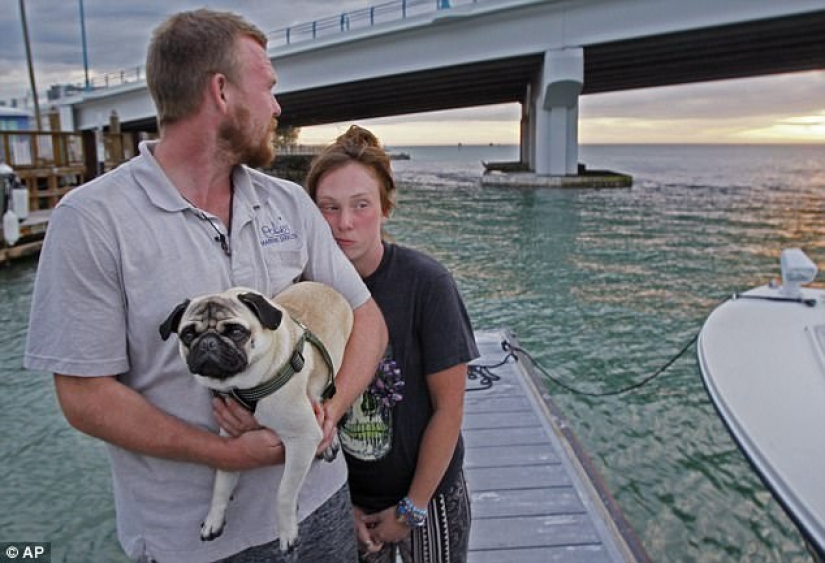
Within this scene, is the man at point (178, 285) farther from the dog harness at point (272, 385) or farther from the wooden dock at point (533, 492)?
the wooden dock at point (533, 492)

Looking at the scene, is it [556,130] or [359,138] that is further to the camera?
[556,130]

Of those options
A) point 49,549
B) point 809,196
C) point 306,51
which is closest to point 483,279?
point 49,549

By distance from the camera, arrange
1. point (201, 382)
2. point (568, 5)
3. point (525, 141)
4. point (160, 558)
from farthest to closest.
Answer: point (525, 141) → point (568, 5) → point (160, 558) → point (201, 382)

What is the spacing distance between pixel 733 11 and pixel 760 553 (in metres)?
25.3

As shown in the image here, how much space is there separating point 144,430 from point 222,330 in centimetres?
36

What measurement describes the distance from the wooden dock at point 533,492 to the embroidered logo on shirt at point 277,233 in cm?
231

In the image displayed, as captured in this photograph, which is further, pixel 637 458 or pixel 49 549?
pixel 637 458

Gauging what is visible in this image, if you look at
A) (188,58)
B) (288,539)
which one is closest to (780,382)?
(288,539)

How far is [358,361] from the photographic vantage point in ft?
6.36

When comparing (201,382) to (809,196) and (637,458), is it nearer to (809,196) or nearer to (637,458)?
(637,458)

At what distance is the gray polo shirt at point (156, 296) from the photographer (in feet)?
4.97

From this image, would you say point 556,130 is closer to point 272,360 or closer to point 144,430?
point 272,360

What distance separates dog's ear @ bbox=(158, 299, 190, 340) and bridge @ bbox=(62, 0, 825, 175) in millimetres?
28090

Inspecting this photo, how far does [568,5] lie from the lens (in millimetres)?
28328
